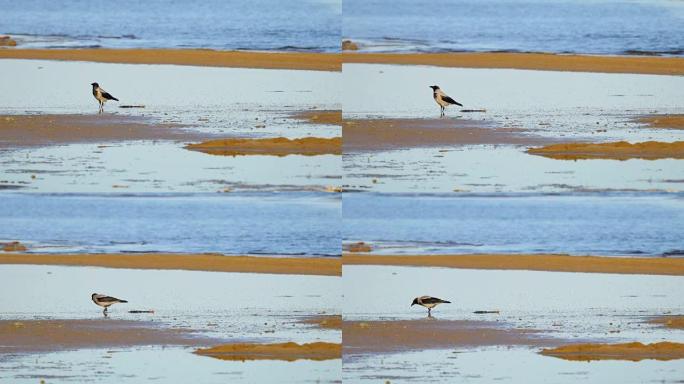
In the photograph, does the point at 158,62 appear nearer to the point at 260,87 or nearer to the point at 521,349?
the point at 260,87

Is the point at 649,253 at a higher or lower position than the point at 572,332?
higher

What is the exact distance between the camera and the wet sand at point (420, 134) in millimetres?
4699

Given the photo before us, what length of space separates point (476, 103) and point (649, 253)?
3.20ft

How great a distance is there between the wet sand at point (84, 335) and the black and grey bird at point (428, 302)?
2.96 ft

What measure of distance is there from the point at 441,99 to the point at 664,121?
0.96m

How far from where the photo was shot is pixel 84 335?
4625 millimetres

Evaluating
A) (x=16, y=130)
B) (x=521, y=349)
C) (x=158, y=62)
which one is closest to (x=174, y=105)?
(x=158, y=62)

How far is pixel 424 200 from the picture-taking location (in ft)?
15.3

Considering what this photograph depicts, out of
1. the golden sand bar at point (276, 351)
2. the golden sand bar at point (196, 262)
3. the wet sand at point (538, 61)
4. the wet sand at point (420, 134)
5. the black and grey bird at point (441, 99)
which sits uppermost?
the wet sand at point (538, 61)

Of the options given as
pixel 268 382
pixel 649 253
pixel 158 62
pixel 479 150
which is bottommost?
pixel 268 382

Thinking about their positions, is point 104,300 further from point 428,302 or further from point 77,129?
point 428,302

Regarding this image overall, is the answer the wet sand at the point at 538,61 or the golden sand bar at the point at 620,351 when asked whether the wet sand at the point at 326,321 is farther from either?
the wet sand at the point at 538,61

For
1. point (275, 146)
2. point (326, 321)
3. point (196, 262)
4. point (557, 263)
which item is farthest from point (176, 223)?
point (557, 263)

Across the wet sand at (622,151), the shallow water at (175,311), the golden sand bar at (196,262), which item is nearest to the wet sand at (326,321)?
the shallow water at (175,311)
